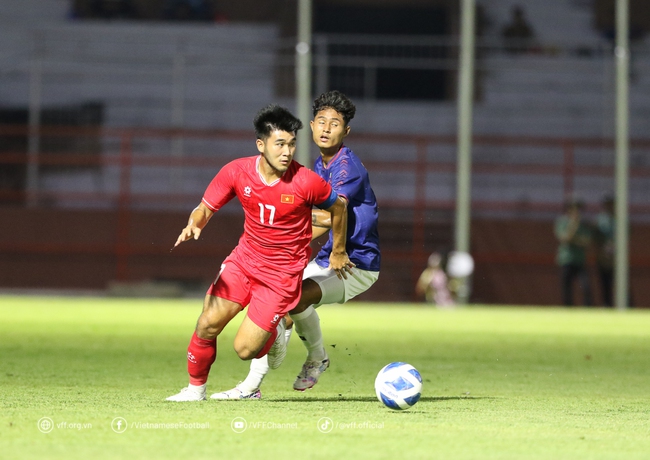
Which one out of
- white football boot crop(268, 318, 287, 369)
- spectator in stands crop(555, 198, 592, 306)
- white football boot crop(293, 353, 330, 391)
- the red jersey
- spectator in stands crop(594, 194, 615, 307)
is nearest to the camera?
the red jersey

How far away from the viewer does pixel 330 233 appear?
27.0ft

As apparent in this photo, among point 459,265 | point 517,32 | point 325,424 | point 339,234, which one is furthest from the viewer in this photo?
point 517,32

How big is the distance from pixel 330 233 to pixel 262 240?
87 centimetres

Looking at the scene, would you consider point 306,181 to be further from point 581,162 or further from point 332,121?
point 581,162

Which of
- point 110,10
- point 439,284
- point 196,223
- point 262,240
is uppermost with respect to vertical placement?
point 110,10

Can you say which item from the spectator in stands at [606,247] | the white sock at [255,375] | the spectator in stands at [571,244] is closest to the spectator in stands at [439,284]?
the spectator in stands at [571,244]

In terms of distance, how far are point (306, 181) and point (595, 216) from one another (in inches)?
726

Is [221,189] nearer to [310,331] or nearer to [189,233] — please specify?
[189,233]

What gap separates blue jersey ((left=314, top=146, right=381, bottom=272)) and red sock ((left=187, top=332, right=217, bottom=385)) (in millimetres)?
1265

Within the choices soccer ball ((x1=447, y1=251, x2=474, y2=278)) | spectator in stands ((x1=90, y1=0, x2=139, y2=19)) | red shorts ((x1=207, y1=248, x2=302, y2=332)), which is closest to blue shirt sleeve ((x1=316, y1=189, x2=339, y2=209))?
red shorts ((x1=207, y1=248, x2=302, y2=332))

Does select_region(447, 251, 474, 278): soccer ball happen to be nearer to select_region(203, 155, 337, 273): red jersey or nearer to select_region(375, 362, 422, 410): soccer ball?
select_region(203, 155, 337, 273): red jersey

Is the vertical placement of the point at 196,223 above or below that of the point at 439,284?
above

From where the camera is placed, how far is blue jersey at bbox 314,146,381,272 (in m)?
8.08

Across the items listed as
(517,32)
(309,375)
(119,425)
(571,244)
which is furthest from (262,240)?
(517,32)
